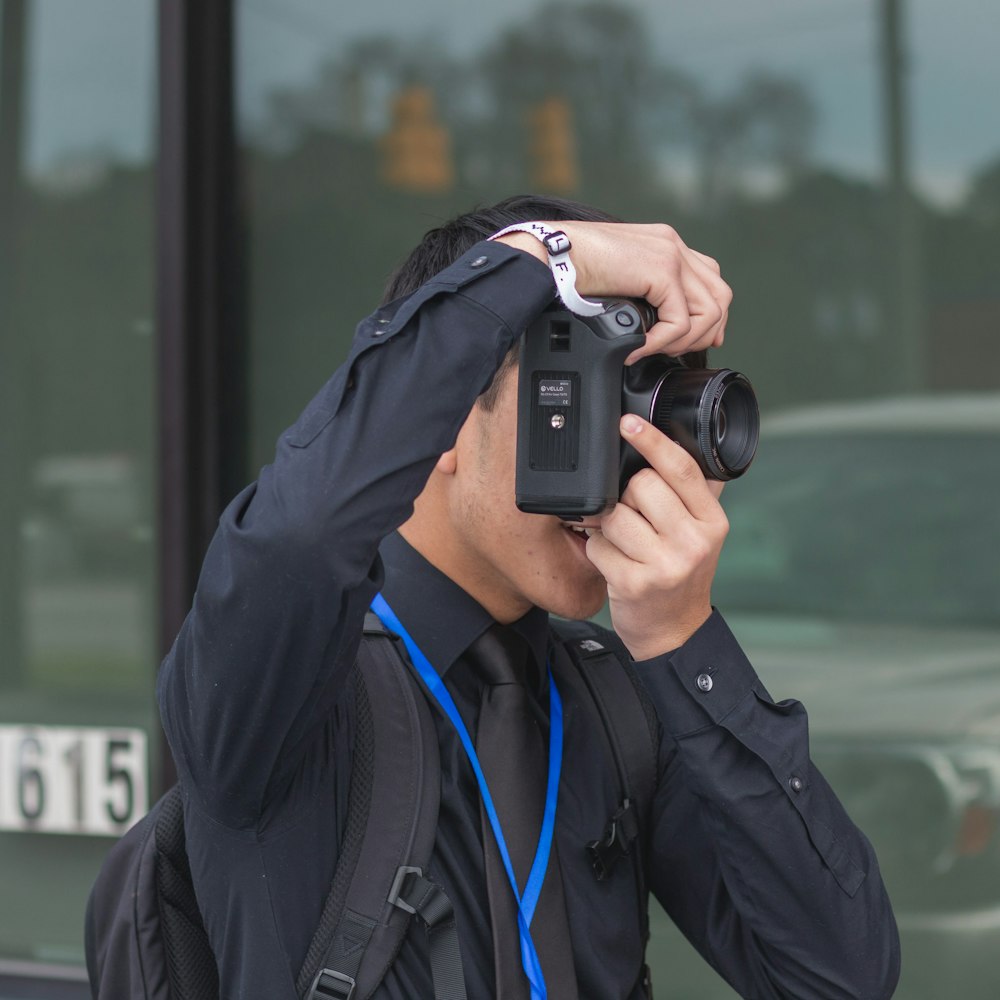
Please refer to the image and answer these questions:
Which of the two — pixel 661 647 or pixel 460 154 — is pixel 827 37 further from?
pixel 661 647

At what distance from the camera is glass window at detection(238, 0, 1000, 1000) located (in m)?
2.66

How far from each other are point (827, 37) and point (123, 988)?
7.15ft

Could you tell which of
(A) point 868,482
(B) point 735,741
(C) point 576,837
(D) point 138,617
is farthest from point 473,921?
(D) point 138,617

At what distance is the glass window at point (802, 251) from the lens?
2660mm

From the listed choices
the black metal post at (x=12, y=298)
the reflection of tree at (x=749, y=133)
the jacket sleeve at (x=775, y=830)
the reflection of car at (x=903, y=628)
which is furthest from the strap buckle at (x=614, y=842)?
the black metal post at (x=12, y=298)

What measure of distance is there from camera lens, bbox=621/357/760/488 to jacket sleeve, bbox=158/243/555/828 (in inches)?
5.7

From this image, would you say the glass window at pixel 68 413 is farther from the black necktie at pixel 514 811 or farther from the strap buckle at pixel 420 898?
the strap buckle at pixel 420 898

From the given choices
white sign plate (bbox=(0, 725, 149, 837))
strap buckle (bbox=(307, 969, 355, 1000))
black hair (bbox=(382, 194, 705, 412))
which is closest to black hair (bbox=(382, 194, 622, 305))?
black hair (bbox=(382, 194, 705, 412))

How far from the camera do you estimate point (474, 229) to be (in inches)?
62.4

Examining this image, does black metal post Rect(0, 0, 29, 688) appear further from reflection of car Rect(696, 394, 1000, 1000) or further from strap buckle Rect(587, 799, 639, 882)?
strap buckle Rect(587, 799, 639, 882)

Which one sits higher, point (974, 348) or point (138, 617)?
point (974, 348)

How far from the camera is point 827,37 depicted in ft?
9.09

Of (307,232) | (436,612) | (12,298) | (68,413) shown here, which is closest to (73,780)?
(68,413)

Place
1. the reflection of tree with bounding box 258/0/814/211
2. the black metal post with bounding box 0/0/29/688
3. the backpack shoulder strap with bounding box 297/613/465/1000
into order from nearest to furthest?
1. the backpack shoulder strap with bounding box 297/613/465/1000
2. the reflection of tree with bounding box 258/0/814/211
3. the black metal post with bounding box 0/0/29/688
